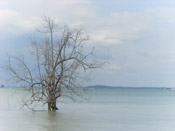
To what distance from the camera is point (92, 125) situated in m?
16.6

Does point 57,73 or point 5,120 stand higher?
point 57,73

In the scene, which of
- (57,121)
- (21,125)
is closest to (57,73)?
(57,121)

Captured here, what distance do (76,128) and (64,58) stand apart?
6410mm

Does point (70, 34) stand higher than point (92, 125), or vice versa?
point (70, 34)

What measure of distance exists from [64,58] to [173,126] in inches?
308

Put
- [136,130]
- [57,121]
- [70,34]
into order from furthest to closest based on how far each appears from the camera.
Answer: [70,34] < [57,121] < [136,130]

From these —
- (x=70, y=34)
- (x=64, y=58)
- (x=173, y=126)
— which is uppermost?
(x=70, y=34)

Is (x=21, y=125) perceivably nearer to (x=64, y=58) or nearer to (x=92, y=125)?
(x=92, y=125)

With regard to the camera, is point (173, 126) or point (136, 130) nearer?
point (136, 130)

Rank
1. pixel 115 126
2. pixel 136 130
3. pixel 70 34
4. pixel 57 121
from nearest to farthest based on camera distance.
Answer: pixel 136 130 → pixel 115 126 → pixel 57 121 → pixel 70 34

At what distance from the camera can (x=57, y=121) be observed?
17.9 meters

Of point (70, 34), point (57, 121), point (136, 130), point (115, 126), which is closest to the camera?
point (136, 130)

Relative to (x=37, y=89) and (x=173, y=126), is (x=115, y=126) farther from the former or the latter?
(x=37, y=89)

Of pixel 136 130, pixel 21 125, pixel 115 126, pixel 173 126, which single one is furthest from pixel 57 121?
pixel 173 126
